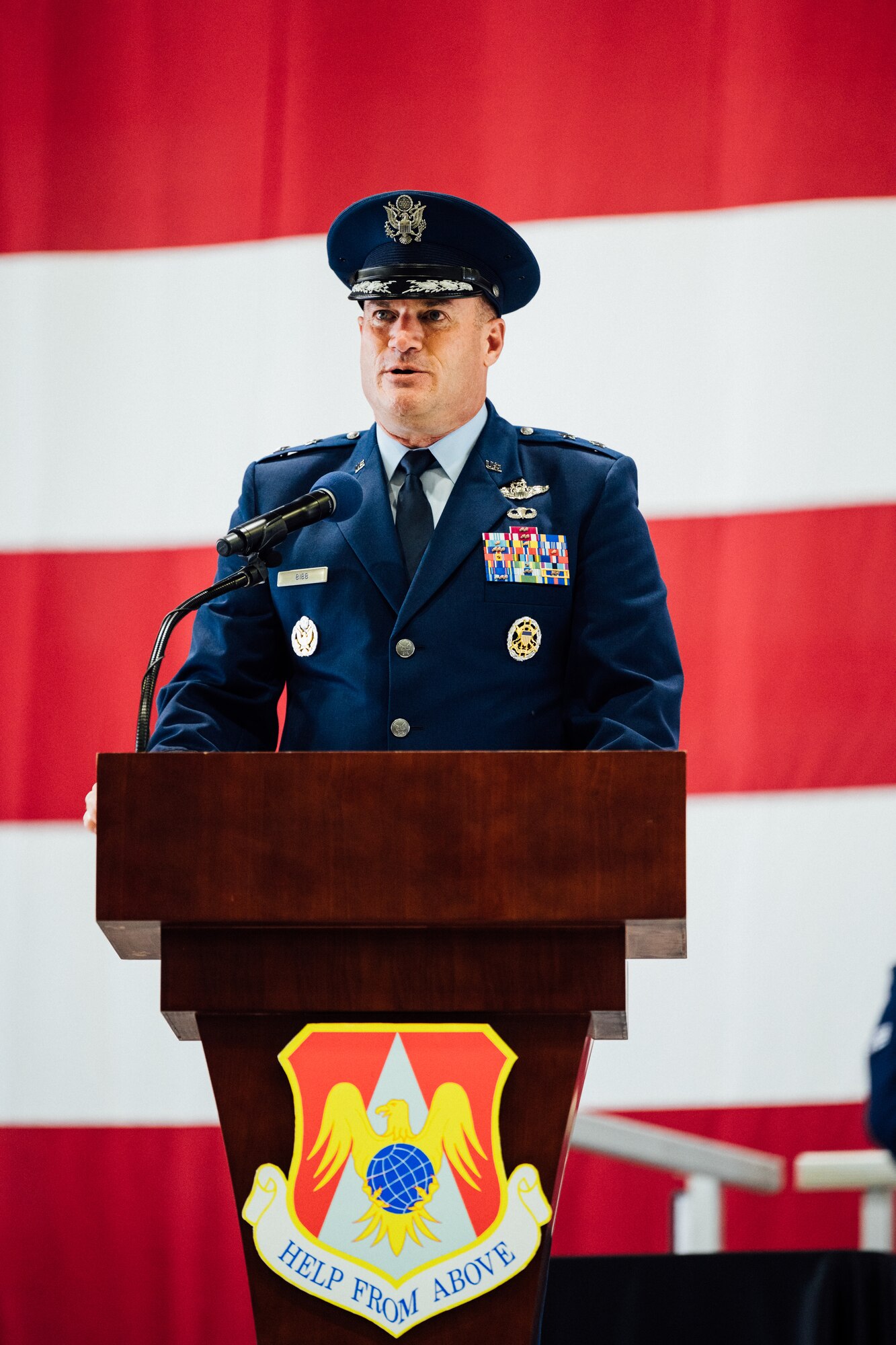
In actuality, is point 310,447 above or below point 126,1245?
above

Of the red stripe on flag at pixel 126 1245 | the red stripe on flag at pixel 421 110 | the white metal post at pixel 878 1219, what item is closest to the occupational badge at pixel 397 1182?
the white metal post at pixel 878 1219

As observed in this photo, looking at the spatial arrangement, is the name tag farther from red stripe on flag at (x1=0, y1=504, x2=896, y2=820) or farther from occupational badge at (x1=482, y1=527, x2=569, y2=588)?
red stripe on flag at (x1=0, y1=504, x2=896, y2=820)

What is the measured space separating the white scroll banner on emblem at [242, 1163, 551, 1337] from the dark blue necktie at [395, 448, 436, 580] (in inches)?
29.3

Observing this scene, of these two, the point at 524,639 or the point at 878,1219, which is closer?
the point at 524,639

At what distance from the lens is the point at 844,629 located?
8.91 ft

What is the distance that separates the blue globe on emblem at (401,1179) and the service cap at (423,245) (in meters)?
0.99

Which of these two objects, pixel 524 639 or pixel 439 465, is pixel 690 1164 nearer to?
pixel 524 639

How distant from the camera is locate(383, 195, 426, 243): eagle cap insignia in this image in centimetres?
188

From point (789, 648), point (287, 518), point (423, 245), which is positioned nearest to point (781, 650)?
point (789, 648)

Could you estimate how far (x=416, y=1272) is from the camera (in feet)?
4.11

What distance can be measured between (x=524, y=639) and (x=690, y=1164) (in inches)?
28.5

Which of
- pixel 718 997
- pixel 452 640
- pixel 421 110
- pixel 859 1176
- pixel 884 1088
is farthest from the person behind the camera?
pixel 421 110

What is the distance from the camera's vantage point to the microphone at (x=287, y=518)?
1.50m

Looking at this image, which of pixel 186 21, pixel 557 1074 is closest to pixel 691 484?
pixel 186 21
